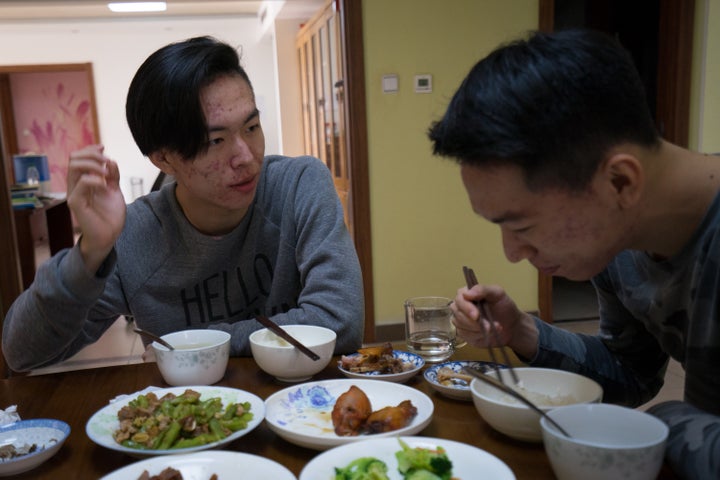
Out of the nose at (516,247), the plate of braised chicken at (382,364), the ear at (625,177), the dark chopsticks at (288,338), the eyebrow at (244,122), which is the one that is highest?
the eyebrow at (244,122)

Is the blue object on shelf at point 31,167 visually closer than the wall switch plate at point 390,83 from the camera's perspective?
No

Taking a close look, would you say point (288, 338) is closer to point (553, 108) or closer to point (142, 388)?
point (142, 388)

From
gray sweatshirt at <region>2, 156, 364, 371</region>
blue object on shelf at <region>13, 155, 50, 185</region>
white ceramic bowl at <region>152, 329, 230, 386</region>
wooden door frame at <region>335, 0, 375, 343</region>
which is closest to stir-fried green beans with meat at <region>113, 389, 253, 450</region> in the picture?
white ceramic bowl at <region>152, 329, 230, 386</region>

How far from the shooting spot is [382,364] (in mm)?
1146

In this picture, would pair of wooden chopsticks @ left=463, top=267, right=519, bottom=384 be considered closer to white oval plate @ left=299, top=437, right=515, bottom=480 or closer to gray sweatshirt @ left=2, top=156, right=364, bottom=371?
white oval plate @ left=299, top=437, right=515, bottom=480

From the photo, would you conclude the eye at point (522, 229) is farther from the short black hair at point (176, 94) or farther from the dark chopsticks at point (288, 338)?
the short black hair at point (176, 94)

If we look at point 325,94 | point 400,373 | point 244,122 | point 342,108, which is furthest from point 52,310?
point 325,94

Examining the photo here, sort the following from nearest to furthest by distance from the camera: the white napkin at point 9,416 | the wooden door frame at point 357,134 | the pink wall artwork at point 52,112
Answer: the white napkin at point 9,416, the wooden door frame at point 357,134, the pink wall artwork at point 52,112

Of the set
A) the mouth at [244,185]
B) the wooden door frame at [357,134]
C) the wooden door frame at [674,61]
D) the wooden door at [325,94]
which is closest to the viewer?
the mouth at [244,185]

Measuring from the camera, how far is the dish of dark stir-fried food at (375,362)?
114 centimetres

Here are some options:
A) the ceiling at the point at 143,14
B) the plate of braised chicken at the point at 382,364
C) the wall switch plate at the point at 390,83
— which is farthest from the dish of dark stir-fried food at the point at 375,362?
the ceiling at the point at 143,14

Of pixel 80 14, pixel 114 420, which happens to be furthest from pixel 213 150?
pixel 80 14

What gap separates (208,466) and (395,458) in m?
0.24

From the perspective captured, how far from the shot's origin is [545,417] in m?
0.77
